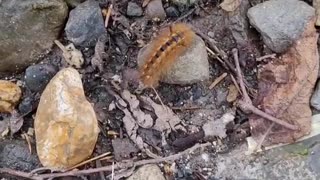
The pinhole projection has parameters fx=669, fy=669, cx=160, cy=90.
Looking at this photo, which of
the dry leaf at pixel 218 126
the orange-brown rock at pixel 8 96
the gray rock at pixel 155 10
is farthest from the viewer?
the gray rock at pixel 155 10

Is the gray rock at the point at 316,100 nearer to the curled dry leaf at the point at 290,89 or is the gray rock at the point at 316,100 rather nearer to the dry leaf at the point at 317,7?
the curled dry leaf at the point at 290,89

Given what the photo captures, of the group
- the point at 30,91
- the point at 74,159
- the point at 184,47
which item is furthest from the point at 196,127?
the point at 30,91

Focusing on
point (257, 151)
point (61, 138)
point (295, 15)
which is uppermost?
point (295, 15)

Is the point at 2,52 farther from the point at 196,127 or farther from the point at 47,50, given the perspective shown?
the point at 196,127

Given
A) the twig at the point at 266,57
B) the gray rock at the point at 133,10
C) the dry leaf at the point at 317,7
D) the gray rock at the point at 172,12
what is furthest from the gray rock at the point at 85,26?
the dry leaf at the point at 317,7

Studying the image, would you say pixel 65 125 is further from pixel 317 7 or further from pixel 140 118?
pixel 317 7
